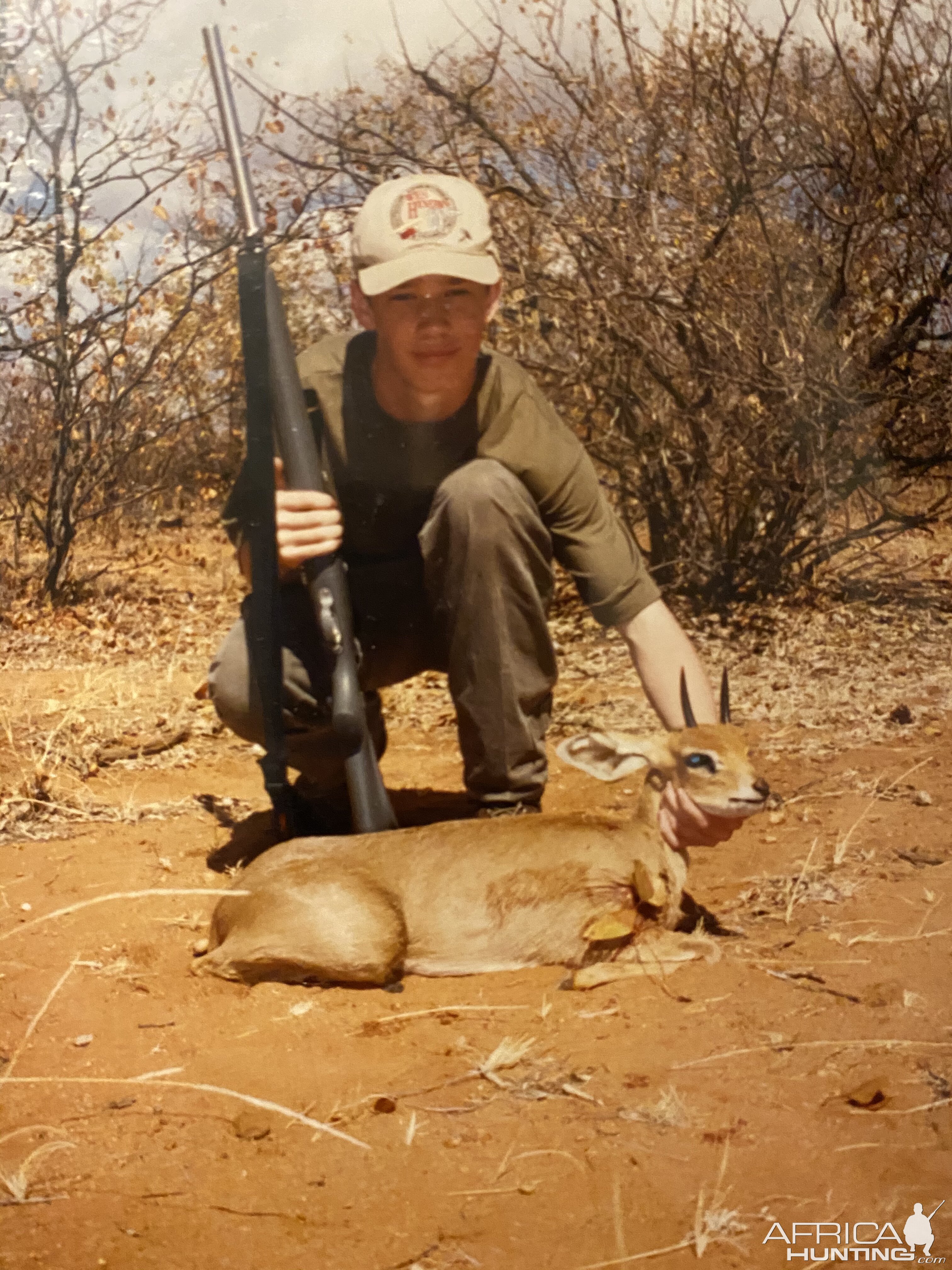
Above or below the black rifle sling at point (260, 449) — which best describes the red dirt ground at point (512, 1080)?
below

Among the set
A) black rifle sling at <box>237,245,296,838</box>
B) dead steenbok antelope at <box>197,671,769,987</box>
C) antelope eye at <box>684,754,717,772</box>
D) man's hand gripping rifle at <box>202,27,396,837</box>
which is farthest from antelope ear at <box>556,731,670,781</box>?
black rifle sling at <box>237,245,296,838</box>

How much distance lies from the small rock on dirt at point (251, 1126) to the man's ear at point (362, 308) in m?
2.08

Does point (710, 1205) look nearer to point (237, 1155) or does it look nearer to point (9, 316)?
point (237, 1155)

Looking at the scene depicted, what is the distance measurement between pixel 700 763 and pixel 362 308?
5.13ft

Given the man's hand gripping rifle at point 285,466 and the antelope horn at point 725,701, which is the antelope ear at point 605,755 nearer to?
the antelope horn at point 725,701

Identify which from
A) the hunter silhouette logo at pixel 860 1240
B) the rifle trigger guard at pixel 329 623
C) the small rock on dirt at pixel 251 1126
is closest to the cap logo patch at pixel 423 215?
the rifle trigger guard at pixel 329 623

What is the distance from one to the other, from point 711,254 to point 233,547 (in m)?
1.90

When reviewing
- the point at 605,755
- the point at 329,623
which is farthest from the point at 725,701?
the point at 329,623

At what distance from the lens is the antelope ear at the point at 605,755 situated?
307 cm

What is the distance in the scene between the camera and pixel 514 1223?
1.64m

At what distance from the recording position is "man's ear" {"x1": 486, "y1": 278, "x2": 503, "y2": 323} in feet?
10.6

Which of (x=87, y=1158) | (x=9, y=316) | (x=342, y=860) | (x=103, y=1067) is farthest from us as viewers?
(x=9, y=316)

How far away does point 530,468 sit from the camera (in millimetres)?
3418

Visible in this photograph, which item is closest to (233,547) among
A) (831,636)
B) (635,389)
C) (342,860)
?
(342,860)
